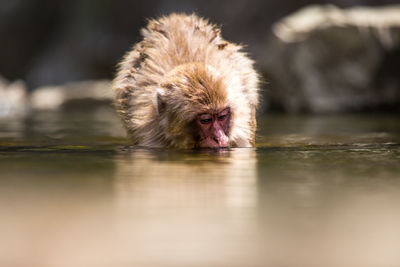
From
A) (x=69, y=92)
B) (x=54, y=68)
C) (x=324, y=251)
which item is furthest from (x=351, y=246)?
(x=54, y=68)

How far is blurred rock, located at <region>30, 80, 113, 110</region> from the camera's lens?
1341 cm

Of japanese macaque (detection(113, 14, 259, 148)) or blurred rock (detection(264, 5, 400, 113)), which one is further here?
blurred rock (detection(264, 5, 400, 113))

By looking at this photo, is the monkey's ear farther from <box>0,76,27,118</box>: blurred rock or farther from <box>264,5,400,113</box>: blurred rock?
<box>0,76,27,118</box>: blurred rock

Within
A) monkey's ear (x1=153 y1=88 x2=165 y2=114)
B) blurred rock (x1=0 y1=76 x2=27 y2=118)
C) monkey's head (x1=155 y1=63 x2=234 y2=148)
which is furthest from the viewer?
blurred rock (x1=0 y1=76 x2=27 y2=118)

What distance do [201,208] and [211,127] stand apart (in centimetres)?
219

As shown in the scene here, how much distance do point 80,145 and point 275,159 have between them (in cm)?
181

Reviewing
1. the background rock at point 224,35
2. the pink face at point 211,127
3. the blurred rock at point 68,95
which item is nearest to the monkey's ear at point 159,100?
the pink face at point 211,127

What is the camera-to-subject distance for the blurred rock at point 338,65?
10102mm

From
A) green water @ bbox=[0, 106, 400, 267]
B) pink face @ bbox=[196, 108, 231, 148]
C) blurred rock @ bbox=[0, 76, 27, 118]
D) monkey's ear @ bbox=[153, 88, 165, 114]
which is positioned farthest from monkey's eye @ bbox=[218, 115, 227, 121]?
blurred rock @ bbox=[0, 76, 27, 118]

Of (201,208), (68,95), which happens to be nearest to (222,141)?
(201,208)

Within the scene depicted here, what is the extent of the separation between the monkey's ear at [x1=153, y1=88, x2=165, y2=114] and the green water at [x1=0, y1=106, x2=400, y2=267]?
42 centimetres

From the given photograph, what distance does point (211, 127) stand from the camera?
177 inches

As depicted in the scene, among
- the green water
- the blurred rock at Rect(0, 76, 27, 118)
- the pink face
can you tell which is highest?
the blurred rock at Rect(0, 76, 27, 118)

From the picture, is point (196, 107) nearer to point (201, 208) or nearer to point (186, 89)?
point (186, 89)
